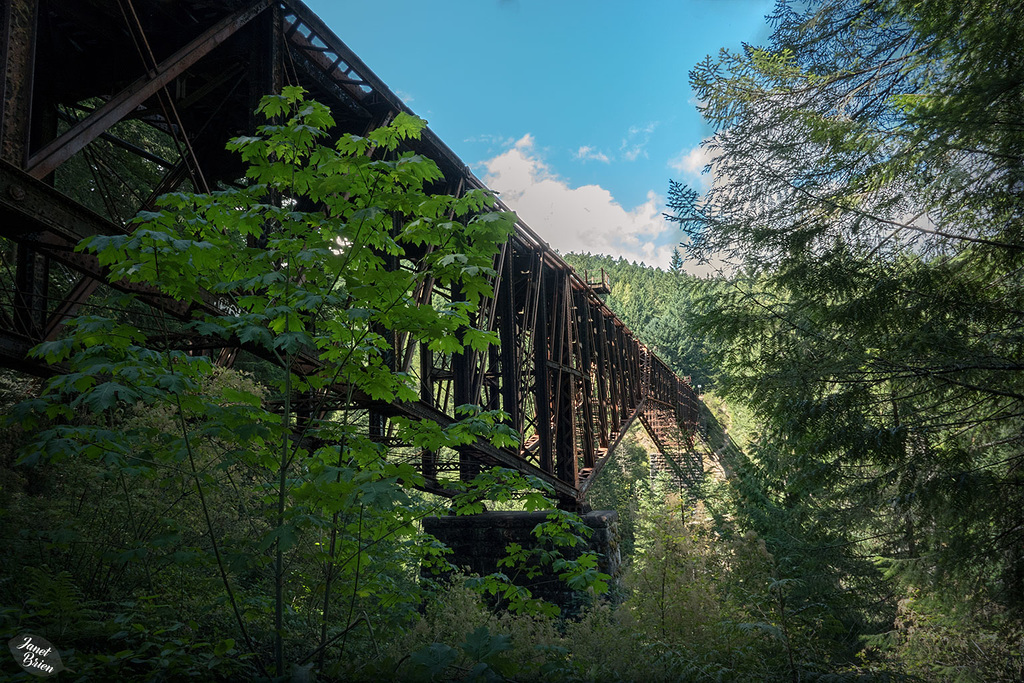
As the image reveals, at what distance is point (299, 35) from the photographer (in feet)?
22.6

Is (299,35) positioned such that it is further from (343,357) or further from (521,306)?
(521,306)

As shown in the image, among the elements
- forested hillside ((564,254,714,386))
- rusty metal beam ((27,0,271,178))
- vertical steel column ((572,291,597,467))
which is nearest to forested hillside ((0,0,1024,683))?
rusty metal beam ((27,0,271,178))

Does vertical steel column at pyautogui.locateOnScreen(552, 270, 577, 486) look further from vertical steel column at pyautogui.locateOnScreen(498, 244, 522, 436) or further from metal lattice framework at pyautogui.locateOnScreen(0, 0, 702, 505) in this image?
vertical steel column at pyautogui.locateOnScreen(498, 244, 522, 436)

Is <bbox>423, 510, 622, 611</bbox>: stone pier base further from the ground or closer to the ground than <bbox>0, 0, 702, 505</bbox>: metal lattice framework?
closer to the ground

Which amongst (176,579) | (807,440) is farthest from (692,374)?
(176,579)

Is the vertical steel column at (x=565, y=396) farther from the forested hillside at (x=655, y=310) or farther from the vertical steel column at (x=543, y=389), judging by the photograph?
the forested hillside at (x=655, y=310)

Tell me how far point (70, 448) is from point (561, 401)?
12.1m

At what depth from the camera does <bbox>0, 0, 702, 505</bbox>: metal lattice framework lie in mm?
4203

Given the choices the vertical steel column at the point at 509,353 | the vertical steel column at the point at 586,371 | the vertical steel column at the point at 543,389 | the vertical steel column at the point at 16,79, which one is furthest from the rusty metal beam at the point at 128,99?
the vertical steel column at the point at 586,371

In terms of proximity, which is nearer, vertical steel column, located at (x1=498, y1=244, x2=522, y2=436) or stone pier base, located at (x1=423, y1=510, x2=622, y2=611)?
vertical steel column, located at (x1=498, y1=244, x2=522, y2=436)

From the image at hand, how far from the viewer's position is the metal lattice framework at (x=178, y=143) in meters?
4.20

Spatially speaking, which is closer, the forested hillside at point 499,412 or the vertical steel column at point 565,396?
the forested hillside at point 499,412

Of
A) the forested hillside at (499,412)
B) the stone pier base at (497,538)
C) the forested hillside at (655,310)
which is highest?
the forested hillside at (655,310)

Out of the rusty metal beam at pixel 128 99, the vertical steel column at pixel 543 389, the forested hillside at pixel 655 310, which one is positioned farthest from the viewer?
the forested hillside at pixel 655 310
